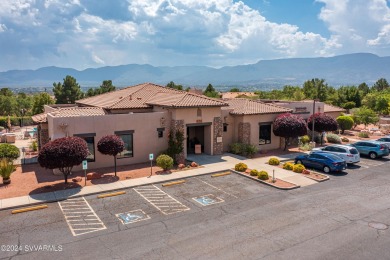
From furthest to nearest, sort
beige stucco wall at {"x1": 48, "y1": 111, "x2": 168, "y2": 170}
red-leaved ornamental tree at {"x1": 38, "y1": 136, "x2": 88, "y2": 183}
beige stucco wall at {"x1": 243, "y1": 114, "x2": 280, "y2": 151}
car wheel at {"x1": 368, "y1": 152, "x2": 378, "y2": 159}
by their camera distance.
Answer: beige stucco wall at {"x1": 243, "y1": 114, "x2": 280, "y2": 151} < car wheel at {"x1": 368, "y1": 152, "x2": 378, "y2": 159} < beige stucco wall at {"x1": 48, "y1": 111, "x2": 168, "y2": 170} < red-leaved ornamental tree at {"x1": 38, "y1": 136, "x2": 88, "y2": 183}

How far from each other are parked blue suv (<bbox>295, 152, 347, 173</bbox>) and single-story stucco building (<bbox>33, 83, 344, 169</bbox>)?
6.58m

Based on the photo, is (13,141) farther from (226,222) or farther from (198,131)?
(226,222)

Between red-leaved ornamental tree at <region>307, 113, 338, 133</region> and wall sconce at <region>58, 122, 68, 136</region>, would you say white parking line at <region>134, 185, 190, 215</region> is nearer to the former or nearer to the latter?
wall sconce at <region>58, 122, 68, 136</region>

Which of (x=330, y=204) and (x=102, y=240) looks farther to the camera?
(x=330, y=204)

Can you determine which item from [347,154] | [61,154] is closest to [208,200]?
[61,154]

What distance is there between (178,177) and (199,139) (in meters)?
9.23

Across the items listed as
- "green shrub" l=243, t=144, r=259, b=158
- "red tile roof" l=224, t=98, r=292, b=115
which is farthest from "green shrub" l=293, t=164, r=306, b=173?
"red tile roof" l=224, t=98, r=292, b=115

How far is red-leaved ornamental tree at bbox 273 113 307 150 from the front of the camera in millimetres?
30406

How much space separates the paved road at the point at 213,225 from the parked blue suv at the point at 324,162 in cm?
295

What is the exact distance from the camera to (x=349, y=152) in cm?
2652

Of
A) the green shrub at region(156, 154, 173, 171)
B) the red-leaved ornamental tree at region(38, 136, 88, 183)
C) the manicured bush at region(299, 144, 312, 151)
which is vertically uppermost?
the red-leaved ornamental tree at region(38, 136, 88, 183)

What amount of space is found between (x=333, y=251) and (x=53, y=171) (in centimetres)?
1882

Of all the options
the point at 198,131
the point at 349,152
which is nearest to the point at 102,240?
the point at 198,131

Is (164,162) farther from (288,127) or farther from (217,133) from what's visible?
(288,127)
